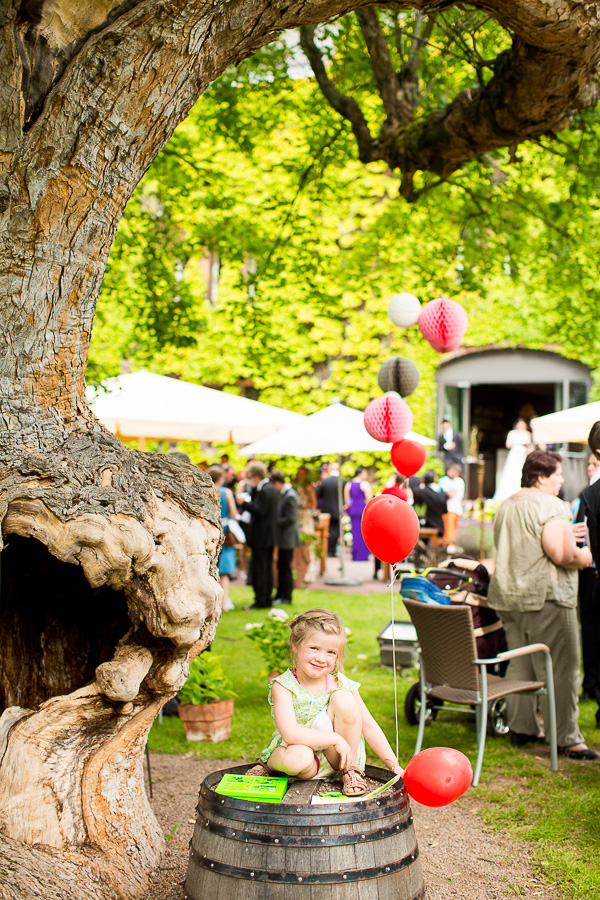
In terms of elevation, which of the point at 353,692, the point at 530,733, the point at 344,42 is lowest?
the point at 530,733

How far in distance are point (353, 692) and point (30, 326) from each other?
6.15ft

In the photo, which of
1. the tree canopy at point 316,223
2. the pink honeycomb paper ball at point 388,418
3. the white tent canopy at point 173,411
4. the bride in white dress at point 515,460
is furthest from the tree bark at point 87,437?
the bride in white dress at point 515,460

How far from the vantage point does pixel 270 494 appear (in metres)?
11.7

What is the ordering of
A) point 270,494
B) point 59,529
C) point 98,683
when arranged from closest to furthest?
point 59,529, point 98,683, point 270,494

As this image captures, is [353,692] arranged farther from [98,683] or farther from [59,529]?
[59,529]

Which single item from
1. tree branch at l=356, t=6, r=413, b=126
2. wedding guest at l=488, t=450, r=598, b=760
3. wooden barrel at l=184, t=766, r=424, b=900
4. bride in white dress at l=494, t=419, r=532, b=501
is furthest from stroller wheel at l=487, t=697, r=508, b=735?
bride in white dress at l=494, t=419, r=532, b=501

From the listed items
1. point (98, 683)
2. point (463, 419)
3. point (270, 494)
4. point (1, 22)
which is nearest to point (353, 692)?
point (98, 683)

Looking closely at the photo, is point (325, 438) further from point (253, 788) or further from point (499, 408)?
point (499, 408)

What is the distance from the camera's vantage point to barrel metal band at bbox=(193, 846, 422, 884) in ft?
8.18

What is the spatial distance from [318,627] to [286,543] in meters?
8.83

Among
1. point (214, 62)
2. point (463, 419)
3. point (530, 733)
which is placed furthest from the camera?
point (463, 419)

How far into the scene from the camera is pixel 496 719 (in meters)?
5.97

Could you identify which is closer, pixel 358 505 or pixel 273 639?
pixel 273 639

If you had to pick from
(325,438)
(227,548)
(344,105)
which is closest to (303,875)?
(344,105)
